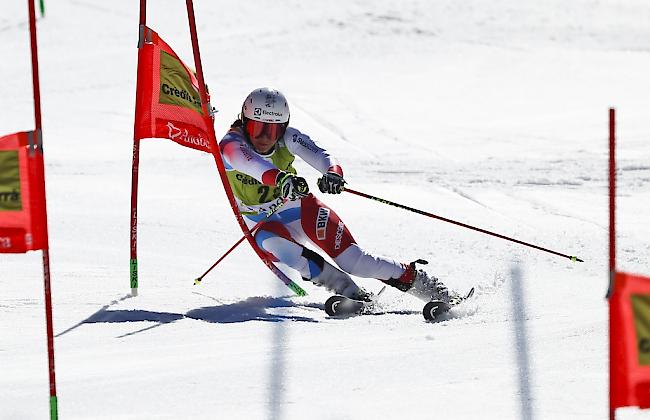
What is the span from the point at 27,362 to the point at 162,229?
3711mm

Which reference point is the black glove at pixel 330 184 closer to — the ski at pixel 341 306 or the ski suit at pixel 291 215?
the ski suit at pixel 291 215

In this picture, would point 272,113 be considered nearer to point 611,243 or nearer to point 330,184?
point 330,184

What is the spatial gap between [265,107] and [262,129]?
15 centimetres

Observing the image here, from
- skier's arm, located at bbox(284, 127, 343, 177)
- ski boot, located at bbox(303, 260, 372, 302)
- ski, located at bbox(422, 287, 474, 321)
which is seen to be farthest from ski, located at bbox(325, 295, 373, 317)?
skier's arm, located at bbox(284, 127, 343, 177)

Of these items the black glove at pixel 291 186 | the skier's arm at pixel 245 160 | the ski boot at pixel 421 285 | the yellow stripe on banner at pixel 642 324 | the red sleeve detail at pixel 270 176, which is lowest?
the ski boot at pixel 421 285

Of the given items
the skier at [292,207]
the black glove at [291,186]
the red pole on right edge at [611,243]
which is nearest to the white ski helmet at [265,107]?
the skier at [292,207]

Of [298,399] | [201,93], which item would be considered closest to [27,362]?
[298,399]

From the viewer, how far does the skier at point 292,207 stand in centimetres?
680

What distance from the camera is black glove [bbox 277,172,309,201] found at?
21.8 ft

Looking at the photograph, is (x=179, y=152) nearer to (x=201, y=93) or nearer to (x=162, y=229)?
(x=162, y=229)

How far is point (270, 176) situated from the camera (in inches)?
268

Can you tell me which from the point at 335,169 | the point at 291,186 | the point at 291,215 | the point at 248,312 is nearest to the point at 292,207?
the point at 291,215

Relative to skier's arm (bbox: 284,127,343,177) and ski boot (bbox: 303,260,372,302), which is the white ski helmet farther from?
ski boot (bbox: 303,260,372,302)

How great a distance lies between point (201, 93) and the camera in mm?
6871
